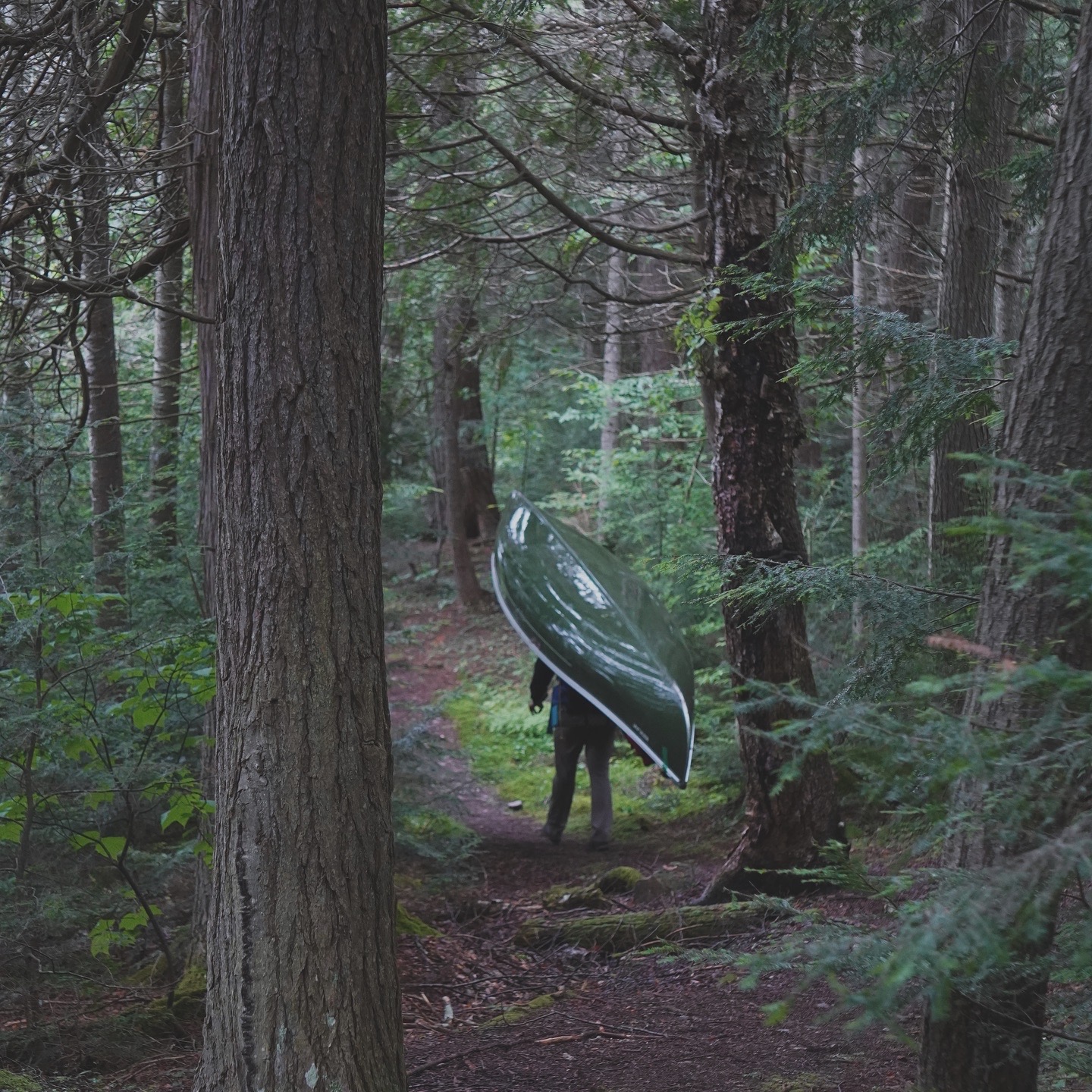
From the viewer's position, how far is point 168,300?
9328 millimetres

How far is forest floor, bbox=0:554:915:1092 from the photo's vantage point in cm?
413

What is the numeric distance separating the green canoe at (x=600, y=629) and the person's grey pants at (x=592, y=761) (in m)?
0.36

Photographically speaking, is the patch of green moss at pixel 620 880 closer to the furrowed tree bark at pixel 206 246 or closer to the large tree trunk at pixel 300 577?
the furrowed tree bark at pixel 206 246

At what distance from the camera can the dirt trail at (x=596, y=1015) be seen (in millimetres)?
4090

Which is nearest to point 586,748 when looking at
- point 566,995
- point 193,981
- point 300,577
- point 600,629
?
point 600,629

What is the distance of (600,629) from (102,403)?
500 centimetres

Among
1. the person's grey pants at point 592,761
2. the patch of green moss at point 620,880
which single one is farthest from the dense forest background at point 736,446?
the person's grey pants at point 592,761

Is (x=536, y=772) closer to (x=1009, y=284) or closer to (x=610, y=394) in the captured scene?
(x=610, y=394)

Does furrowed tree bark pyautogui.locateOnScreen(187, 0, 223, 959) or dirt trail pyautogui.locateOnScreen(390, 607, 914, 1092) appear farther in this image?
furrowed tree bark pyautogui.locateOnScreen(187, 0, 223, 959)

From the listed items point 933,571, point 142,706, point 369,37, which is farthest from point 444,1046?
point 369,37

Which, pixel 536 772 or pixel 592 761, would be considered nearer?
pixel 592 761

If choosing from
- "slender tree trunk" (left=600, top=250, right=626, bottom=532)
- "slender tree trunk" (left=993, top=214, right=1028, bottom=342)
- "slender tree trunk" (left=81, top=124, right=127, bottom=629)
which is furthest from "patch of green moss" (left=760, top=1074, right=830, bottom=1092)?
"slender tree trunk" (left=600, top=250, right=626, bottom=532)

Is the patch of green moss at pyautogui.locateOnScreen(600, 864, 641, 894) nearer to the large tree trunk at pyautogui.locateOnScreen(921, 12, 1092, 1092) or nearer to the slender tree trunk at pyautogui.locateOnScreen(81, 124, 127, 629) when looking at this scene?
the slender tree trunk at pyautogui.locateOnScreen(81, 124, 127, 629)

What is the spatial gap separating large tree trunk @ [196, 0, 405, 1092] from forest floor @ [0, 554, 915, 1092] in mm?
1064
